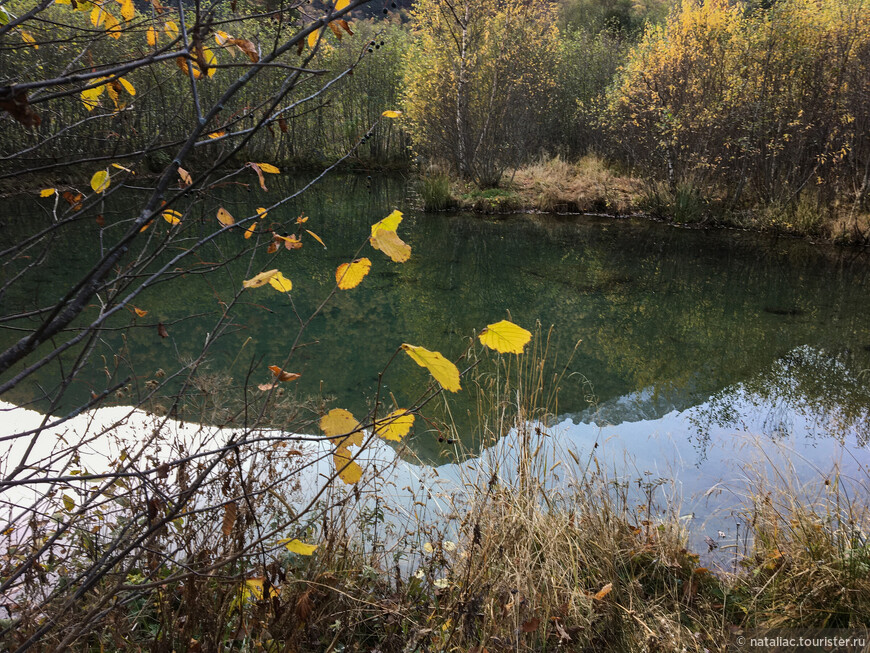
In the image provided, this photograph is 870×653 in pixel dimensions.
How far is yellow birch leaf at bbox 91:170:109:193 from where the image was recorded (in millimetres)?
1248

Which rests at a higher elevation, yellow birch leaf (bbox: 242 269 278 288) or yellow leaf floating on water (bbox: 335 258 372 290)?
yellow birch leaf (bbox: 242 269 278 288)

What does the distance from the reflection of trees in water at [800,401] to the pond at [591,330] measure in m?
0.02

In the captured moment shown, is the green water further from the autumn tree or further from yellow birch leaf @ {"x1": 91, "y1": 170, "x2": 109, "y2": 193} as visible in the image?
the autumn tree

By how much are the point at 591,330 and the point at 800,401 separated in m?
1.92

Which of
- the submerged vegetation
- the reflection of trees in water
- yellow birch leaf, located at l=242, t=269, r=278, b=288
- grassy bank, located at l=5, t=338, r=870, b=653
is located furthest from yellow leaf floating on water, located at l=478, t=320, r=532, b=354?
the reflection of trees in water

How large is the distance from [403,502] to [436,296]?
13.5 ft

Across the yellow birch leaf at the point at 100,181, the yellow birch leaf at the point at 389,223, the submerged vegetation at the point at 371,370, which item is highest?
the yellow birch leaf at the point at 100,181

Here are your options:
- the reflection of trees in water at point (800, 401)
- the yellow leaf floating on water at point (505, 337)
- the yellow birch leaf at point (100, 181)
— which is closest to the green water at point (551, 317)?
the reflection of trees in water at point (800, 401)

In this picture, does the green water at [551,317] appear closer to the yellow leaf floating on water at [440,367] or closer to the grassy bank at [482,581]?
the grassy bank at [482,581]

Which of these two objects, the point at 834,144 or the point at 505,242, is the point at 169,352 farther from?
the point at 834,144

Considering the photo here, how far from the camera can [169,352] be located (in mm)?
4719

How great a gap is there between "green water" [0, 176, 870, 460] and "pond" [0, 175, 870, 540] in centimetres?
3

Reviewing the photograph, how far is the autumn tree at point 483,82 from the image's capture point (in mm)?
13391

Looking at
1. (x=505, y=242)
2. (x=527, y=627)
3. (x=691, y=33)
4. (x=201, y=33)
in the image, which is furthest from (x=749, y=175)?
(x=201, y=33)
